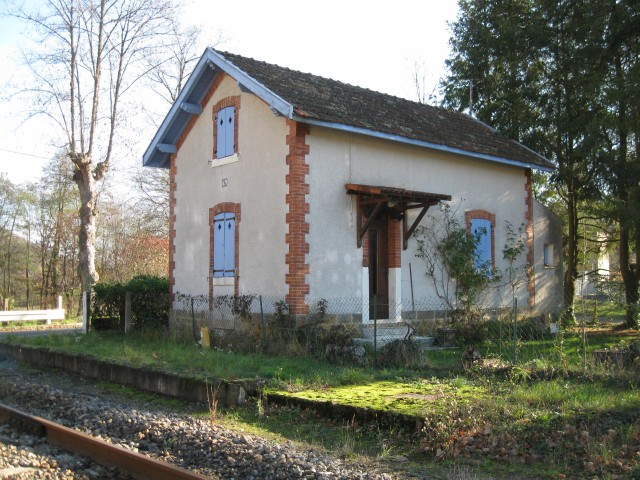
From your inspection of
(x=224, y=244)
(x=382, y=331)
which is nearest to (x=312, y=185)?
(x=224, y=244)

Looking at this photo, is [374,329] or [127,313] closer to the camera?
[374,329]

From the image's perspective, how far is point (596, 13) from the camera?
1789cm

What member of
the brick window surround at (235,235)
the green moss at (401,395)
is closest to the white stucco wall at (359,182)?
the brick window surround at (235,235)

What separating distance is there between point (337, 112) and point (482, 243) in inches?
221

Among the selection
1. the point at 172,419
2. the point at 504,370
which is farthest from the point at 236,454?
the point at 504,370

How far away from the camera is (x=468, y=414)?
6672 mm

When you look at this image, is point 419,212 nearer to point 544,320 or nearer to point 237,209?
point 237,209

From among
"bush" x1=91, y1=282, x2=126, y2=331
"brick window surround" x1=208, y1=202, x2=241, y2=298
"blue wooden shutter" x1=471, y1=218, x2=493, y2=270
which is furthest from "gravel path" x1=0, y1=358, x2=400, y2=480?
"blue wooden shutter" x1=471, y1=218, x2=493, y2=270

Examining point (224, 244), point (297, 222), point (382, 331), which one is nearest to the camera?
point (297, 222)

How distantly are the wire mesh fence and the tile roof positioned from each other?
3935mm

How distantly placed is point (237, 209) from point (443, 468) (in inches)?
407

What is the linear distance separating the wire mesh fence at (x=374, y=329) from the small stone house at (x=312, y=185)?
0.92 ft

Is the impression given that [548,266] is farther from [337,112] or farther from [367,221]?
[337,112]

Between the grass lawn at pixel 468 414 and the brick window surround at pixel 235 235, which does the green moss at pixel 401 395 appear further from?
the brick window surround at pixel 235 235
